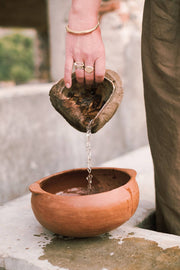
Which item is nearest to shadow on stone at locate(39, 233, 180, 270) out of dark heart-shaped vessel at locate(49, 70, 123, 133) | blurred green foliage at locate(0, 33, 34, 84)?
dark heart-shaped vessel at locate(49, 70, 123, 133)

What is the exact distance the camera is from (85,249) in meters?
1.22

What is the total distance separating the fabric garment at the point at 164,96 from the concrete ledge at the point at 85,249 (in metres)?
0.16

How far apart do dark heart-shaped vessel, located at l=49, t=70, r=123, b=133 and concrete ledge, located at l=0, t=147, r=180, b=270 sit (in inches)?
15.7

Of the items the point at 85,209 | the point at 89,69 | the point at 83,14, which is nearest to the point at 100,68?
the point at 89,69

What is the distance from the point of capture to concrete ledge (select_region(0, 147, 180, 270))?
3.70ft

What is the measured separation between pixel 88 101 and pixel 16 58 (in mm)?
22799

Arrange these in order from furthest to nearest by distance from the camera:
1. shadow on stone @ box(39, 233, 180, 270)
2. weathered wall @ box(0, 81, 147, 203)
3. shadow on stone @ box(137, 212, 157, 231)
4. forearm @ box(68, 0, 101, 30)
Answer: weathered wall @ box(0, 81, 147, 203), shadow on stone @ box(137, 212, 157, 231), forearm @ box(68, 0, 101, 30), shadow on stone @ box(39, 233, 180, 270)

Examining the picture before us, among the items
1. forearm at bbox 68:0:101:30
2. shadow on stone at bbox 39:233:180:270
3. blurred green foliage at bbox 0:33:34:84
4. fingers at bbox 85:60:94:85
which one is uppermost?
forearm at bbox 68:0:101:30

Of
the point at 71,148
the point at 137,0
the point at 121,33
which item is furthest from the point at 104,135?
the point at 137,0

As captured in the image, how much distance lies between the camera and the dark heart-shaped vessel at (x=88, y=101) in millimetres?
1303

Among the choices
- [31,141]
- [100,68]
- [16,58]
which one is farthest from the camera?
[16,58]

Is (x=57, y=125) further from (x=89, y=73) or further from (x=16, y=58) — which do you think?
(x=16, y=58)

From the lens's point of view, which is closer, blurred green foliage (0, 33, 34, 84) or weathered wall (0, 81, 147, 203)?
weathered wall (0, 81, 147, 203)

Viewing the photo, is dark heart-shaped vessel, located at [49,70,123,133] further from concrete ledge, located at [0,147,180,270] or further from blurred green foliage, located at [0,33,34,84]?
blurred green foliage, located at [0,33,34,84]
